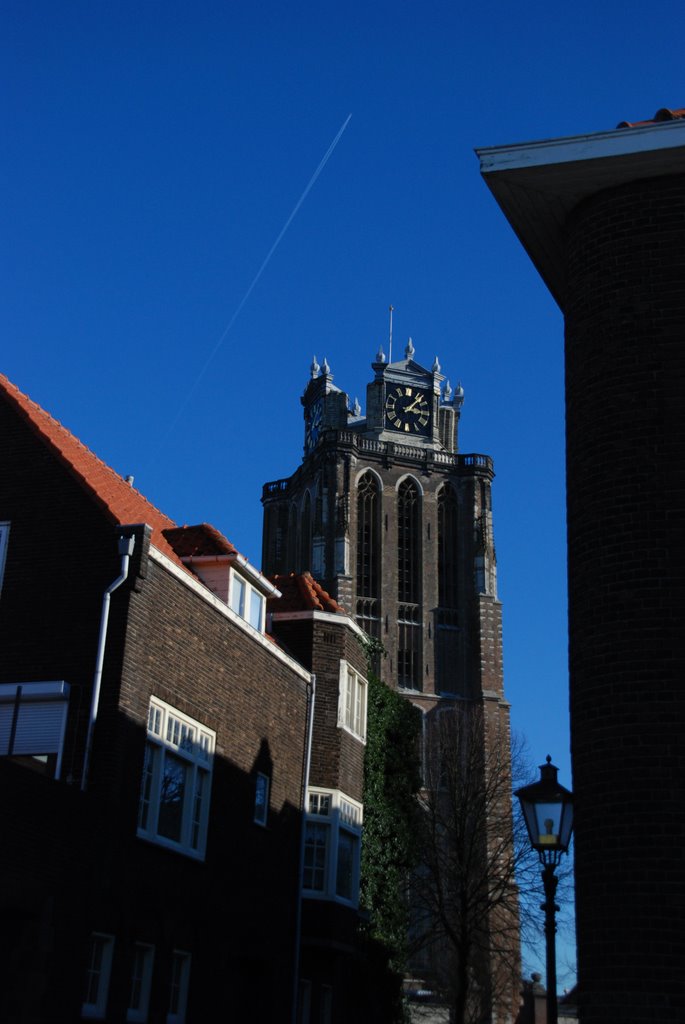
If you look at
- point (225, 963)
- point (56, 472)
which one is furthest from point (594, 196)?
point (225, 963)

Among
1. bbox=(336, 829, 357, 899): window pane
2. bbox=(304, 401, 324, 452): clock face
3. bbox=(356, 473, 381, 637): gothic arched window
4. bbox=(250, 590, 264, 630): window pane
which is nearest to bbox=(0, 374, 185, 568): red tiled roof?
bbox=(250, 590, 264, 630): window pane

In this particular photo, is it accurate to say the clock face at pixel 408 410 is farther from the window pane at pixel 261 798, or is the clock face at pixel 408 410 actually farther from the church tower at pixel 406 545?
the window pane at pixel 261 798

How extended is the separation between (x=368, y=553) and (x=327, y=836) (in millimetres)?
79186

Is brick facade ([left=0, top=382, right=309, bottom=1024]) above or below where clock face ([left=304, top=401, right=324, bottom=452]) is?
below

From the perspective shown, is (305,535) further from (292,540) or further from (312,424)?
(312,424)

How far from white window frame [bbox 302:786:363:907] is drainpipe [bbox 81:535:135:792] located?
8398 mm

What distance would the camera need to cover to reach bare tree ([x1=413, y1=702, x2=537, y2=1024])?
137 ft

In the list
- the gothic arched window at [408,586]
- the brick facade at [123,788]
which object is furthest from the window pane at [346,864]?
the gothic arched window at [408,586]

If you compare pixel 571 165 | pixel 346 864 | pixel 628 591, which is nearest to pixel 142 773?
pixel 346 864

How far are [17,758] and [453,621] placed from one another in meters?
86.1

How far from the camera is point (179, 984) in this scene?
20.8 m

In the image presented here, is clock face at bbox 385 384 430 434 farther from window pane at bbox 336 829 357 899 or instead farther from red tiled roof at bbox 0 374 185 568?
red tiled roof at bbox 0 374 185 568

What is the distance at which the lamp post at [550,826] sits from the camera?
13000 mm

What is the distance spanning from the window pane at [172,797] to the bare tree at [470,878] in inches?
660
